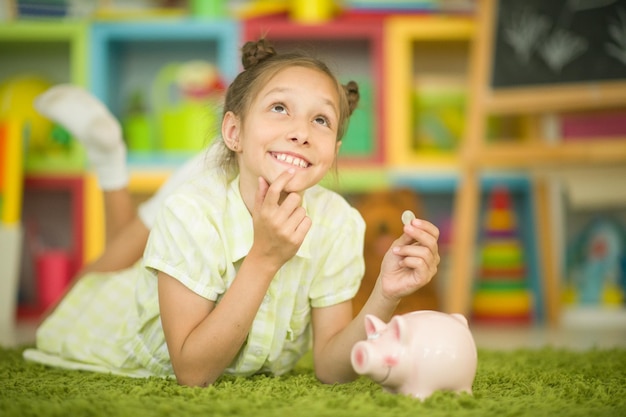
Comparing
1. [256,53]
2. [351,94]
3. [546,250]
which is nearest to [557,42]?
[546,250]

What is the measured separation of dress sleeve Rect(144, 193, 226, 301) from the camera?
1.02m

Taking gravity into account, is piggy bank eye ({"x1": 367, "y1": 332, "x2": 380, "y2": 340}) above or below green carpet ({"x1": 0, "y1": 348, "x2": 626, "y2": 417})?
above

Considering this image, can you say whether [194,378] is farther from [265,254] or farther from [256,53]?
[256,53]

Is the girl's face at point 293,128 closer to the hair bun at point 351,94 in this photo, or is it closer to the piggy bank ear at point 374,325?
the hair bun at point 351,94

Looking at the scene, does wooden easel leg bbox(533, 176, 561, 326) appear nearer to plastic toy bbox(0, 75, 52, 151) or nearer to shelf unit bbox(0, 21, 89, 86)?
shelf unit bbox(0, 21, 89, 86)

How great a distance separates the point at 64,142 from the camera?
2600 mm

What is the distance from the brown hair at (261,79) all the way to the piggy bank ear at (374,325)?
33cm

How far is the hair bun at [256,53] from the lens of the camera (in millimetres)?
1134

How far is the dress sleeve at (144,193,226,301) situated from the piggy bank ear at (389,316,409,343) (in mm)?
278

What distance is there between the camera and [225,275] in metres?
1.07

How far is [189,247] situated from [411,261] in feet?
1.01

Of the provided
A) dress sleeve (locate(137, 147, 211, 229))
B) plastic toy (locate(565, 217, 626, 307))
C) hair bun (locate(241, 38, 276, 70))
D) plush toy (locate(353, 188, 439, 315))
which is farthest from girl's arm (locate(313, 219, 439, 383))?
plastic toy (locate(565, 217, 626, 307))

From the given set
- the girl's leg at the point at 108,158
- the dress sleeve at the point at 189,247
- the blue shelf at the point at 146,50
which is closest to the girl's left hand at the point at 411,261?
the dress sleeve at the point at 189,247

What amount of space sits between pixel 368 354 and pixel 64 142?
2015mm
